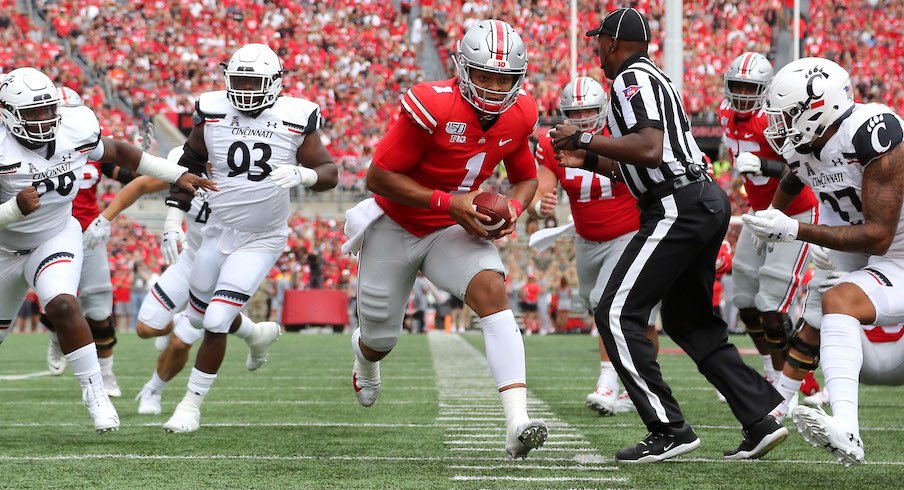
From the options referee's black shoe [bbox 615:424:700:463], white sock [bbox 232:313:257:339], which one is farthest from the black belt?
white sock [bbox 232:313:257:339]

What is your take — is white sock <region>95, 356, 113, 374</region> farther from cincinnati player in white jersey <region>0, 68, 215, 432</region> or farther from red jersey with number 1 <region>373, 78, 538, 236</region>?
red jersey with number 1 <region>373, 78, 538, 236</region>

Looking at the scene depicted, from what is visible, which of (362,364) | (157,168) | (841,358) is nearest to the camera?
(841,358)

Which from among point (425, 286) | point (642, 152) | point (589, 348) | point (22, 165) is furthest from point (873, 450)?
point (425, 286)

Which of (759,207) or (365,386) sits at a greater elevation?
(759,207)

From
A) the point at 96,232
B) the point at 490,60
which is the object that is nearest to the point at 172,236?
the point at 96,232

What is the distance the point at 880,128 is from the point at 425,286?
1514 cm

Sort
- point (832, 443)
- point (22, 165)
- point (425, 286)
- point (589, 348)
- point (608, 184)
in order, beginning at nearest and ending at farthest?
point (832, 443) < point (22, 165) < point (608, 184) < point (589, 348) < point (425, 286)

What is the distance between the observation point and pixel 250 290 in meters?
5.91

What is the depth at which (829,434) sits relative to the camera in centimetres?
372

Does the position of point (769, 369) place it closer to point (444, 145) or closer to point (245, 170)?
point (245, 170)

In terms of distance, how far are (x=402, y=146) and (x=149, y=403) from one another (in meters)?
2.62

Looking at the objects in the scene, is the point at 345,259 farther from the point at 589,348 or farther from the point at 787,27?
the point at 787,27

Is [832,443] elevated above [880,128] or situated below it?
below

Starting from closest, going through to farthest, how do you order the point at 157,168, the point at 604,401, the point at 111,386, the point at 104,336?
the point at 157,168 < the point at 604,401 < the point at 111,386 < the point at 104,336
